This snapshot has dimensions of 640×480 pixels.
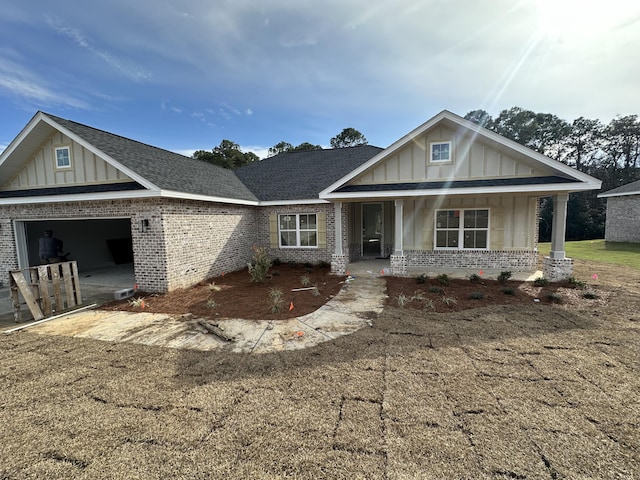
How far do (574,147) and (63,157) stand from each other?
52.2 meters

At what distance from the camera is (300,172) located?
46.9ft

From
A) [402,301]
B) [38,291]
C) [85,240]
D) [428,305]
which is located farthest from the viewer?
[85,240]

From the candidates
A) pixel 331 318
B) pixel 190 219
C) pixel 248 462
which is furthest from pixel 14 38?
pixel 248 462

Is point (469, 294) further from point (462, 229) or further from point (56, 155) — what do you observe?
point (56, 155)

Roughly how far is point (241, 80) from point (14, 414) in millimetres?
12821

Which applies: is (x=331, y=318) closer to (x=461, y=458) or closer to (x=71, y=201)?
(x=461, y=458)

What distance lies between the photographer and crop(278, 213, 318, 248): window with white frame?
1228 cm

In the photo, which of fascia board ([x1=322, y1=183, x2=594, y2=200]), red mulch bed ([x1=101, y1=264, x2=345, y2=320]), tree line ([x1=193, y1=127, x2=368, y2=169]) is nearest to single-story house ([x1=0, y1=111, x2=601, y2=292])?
fascia board ([x1=322, y1=183, x2=594, y2=200])

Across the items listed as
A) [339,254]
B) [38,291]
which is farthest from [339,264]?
[38,291]

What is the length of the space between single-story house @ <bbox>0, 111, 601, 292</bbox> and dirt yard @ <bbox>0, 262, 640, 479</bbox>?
407 centimetres

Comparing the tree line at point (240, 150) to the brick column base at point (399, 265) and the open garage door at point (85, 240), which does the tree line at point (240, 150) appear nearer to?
the open garage door at point (85, 240)

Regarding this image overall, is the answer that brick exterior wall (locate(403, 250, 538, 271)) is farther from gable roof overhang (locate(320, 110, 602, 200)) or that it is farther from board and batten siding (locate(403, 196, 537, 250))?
gable roof overhang (locate(320, 110, 602, 200))

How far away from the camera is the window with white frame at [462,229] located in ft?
34.9

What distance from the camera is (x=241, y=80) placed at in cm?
1242
